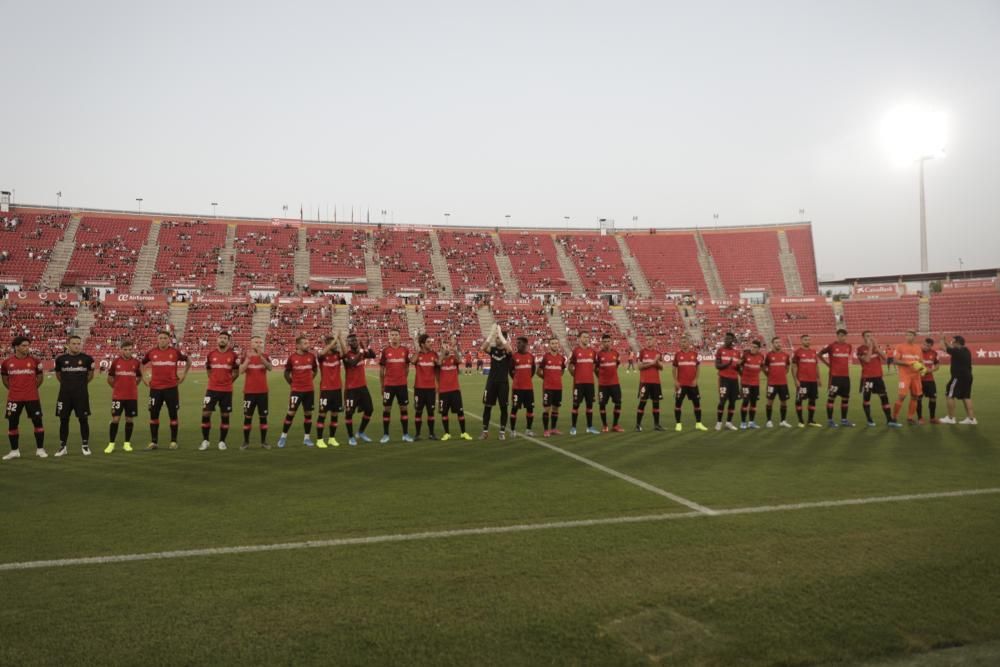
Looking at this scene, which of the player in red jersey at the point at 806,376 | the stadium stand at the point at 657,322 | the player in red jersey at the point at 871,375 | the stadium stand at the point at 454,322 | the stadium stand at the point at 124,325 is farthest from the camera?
the stadium stand at the point at 657,322

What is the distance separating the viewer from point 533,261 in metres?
67.2

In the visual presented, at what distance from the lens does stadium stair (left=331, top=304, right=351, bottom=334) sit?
50.6 meters

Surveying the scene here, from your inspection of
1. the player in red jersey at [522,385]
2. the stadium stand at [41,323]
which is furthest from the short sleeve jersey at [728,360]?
the stadium stand at [41,323]

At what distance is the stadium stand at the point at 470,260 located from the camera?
6300 cm

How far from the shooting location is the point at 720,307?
57938 mm

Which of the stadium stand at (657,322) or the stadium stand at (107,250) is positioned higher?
the stadium stand at (107,250)

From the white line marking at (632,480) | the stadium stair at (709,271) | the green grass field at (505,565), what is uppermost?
the stadium stair at (709,271)

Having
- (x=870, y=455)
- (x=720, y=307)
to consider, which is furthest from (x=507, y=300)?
(x=870, y=455)

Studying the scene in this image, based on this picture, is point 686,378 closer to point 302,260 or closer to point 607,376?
point 607,376

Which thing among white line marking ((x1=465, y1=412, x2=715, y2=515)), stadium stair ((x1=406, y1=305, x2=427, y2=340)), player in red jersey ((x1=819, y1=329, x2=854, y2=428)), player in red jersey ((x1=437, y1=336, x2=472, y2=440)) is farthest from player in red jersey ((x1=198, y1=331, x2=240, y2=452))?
stadium stair ((x1=406, y1=305, x2=427, y2=340))

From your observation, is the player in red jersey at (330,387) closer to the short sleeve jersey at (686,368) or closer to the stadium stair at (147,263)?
the short sleeve jersey at (686,368)

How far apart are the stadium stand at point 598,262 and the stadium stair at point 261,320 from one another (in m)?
32.4

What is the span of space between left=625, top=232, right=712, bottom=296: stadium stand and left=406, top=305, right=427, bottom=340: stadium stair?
2742 centimetres

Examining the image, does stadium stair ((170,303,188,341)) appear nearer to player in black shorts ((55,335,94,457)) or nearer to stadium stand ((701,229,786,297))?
player in black shorts ((55,335,94,457))
